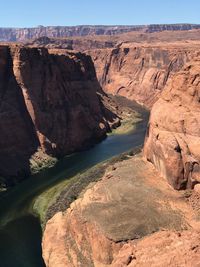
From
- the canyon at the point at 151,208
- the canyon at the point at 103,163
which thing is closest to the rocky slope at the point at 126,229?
the canyon at the point at 151,208

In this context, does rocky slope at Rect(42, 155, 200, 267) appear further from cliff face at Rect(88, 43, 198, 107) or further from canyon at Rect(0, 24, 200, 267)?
cliff face at Rect(88, 43, 198, 107)

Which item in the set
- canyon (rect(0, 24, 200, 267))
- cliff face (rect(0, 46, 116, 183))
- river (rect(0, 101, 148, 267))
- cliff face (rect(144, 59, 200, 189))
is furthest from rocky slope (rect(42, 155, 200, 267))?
cliff face (rect(0, 46, 116, 183))

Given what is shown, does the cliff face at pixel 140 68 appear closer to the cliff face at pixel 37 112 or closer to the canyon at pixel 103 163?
the canyon at pixel 103 163

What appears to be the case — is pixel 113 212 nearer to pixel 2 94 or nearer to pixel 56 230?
pixel 56 230

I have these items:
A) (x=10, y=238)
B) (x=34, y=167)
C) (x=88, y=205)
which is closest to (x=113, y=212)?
(x=88, y=205)

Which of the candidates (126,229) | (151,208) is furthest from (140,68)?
(126,229)
